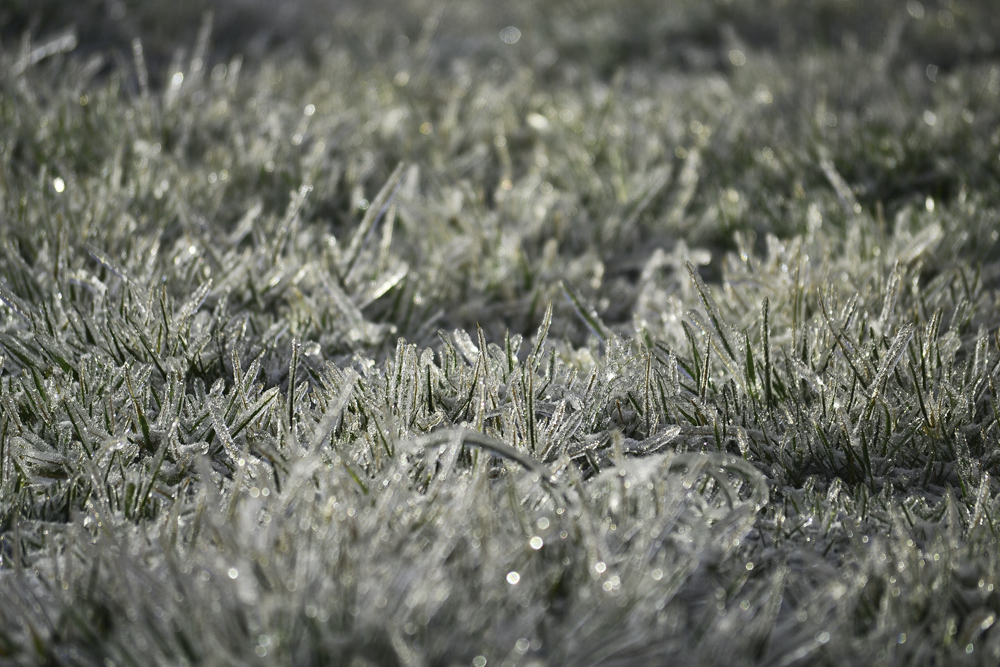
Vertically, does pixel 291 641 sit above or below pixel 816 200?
above

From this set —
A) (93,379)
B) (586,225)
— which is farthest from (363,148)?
(93,379)

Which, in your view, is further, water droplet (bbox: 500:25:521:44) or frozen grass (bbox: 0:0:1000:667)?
water droplet (bbox: 500:25:521:44)

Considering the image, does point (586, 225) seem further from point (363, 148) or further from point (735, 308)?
point (363, 148)

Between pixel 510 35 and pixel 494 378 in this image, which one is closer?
pixel 494 378

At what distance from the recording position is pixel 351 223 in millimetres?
2691

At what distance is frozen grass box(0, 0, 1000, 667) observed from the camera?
117 centimetres

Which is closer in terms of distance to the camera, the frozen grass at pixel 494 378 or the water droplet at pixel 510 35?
the frozen grass at pixel 494 378

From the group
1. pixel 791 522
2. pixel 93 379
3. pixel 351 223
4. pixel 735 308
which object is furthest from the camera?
pixel 351 223

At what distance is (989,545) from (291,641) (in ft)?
3.76

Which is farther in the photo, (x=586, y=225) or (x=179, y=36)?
(x=179, y=36)

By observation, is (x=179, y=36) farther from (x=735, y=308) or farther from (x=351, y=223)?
(x=735, y=308)

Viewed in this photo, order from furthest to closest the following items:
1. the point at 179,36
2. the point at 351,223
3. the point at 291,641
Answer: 1. the point at 179,36
2. the point at 351,223
3. the point at 291,641

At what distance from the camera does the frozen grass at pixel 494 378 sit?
1.17 m

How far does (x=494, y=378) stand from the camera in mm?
1677
